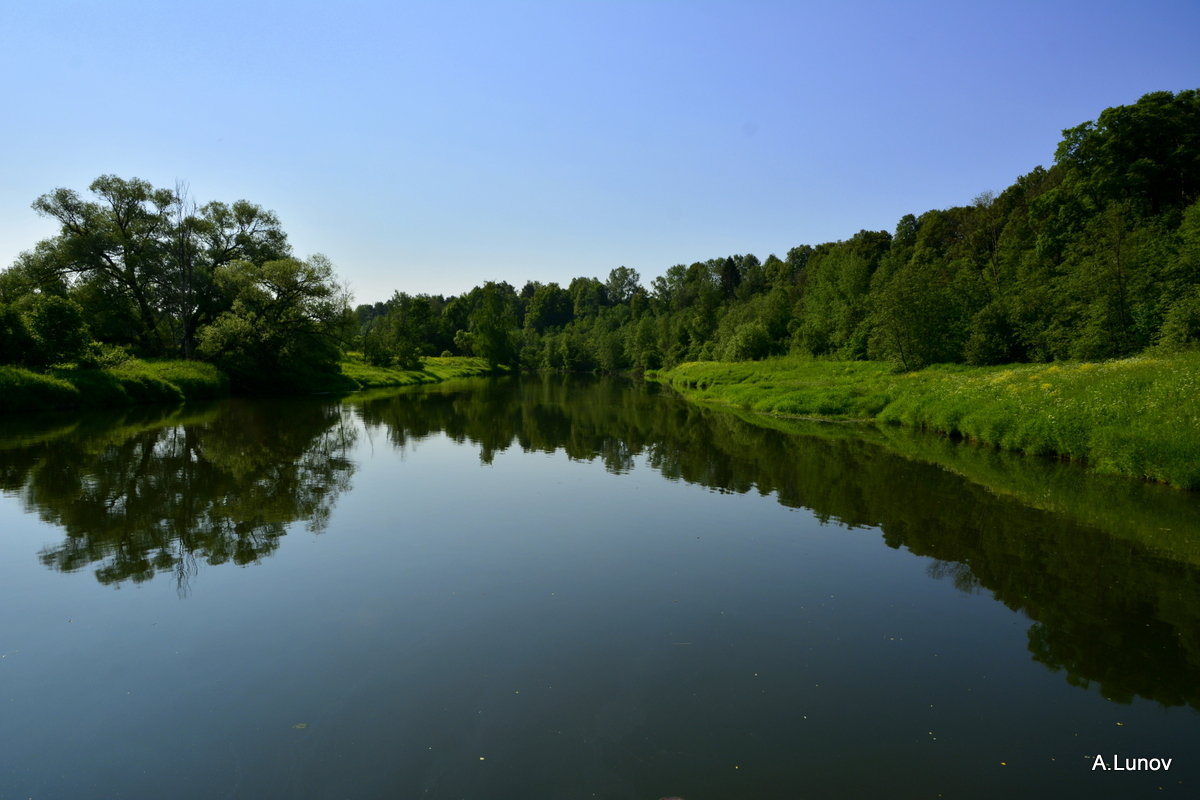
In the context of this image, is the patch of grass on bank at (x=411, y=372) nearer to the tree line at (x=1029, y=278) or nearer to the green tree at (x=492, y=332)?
the tree line at (x=1029, y=278)

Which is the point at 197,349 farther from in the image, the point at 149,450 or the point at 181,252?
the point at 149,450

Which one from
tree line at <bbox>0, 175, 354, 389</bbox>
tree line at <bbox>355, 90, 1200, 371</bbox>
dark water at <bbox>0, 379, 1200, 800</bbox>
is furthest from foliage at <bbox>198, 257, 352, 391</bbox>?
dark water at <bbox>0, 379, 1200, 800</bbox>

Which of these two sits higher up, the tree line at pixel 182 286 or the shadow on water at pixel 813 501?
the tree line at pixel 182 286

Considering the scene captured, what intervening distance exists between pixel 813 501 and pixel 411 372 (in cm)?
6170

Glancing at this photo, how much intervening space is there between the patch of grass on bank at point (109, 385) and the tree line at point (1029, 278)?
32025 mm

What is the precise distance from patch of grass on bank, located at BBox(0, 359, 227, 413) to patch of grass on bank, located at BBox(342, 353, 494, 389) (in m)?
16.0

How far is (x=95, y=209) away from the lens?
134 ft

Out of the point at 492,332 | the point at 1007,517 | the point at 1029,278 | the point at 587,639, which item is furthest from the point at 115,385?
the point at 492,332

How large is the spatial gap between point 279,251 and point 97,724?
52.2 m

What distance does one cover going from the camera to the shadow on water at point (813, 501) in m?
8.31

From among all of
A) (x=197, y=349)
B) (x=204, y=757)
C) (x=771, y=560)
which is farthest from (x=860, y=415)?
(x=197, y=349)

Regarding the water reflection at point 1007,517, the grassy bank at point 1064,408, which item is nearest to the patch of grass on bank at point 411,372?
the water reflection at point 1007,517

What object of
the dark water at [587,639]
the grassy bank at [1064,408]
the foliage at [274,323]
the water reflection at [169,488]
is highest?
the foliage at [274,323]

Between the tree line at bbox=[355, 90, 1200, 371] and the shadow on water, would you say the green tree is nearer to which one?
the tree line at bbox=[355, 90, 1200, 371]
